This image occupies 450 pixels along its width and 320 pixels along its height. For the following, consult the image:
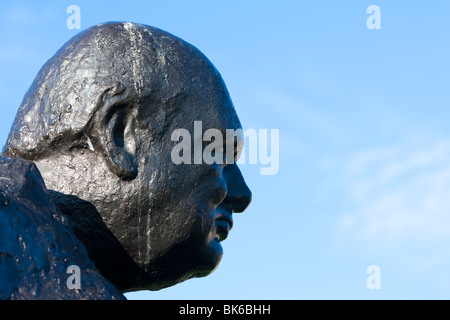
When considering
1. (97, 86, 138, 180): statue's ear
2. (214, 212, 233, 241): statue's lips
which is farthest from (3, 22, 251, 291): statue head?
(214, 212, 233, 241): statue's lips

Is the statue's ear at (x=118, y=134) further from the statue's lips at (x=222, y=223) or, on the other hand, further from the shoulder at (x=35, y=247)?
the statue's lips at (x=222, y=223)

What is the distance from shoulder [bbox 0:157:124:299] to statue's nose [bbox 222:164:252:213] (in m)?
1.30

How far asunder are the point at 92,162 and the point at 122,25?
39.6 inches

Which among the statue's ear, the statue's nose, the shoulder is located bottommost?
the shoulder

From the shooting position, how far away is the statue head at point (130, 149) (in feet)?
19.4

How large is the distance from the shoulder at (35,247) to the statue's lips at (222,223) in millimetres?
1152

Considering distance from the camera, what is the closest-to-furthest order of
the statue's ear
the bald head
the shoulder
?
the shoulder → the statue's ear → the bald head

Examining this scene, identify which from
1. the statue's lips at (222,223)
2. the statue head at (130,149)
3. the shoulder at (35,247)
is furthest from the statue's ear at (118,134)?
the statue's lips at (222,223)

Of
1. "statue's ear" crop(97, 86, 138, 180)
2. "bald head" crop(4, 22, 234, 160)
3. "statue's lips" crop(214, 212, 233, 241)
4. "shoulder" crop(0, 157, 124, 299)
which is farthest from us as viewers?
"statue's lips" crop(214, 212, 233, 241)

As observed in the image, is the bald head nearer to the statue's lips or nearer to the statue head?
the statue head

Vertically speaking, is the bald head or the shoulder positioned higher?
the bald head

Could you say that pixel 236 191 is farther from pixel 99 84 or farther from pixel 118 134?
pixel 99 84

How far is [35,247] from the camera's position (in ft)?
16.9

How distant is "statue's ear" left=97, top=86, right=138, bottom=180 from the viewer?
5.88 meters
